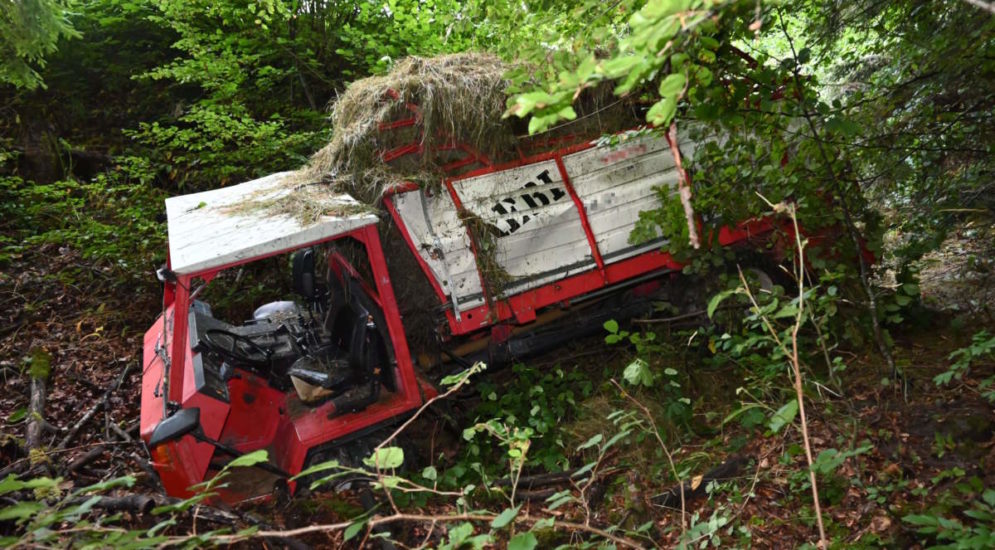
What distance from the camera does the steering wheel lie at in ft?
15.0

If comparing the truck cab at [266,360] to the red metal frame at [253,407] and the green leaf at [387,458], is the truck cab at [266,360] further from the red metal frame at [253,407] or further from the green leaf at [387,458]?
the green leaf at [387,458]

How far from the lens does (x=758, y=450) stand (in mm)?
3732

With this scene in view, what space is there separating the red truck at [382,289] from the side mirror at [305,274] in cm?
2

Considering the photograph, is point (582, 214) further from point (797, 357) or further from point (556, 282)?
point (797, 357)

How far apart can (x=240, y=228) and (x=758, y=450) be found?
136 inches

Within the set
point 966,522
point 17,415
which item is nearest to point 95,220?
point 17,415

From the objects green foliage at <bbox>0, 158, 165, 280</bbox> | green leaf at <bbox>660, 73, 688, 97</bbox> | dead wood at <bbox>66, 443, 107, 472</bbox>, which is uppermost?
green foliage at <bbox>0, 158, 165, 280</bbox>

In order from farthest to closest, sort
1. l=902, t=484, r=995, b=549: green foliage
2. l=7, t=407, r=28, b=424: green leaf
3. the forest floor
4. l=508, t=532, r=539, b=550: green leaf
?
l=7, t=407, r=28, b=424: green leaf
the forest floor
l=902, t=484, r=995, b=549: green foliage
l=508, t=532, r=539, b=550: green leaf

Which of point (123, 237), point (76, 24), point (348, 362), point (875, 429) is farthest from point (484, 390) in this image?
point (76, 24)

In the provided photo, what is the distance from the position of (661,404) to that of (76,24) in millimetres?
9771

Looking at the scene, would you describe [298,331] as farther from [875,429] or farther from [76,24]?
[76,24]

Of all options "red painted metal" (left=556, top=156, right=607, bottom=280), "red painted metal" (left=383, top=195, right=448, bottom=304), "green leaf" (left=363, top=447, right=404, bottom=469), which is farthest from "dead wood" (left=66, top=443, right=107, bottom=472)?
"red painted metal" (left=556, top=156, right=607, bottom=280)

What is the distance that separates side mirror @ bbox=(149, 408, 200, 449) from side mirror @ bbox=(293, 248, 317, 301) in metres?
1.86

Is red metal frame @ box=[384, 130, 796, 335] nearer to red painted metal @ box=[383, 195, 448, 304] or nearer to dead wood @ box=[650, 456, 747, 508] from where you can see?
red painted metal @ box=[383, 195, 448, 304]
